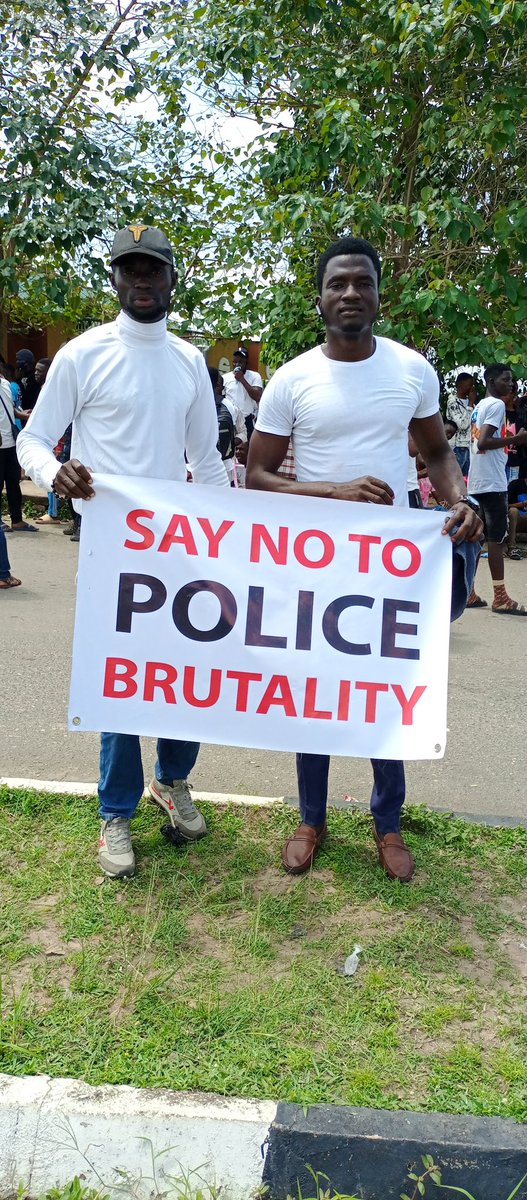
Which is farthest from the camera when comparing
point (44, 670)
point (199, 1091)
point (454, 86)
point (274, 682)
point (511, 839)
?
point (454, 86)

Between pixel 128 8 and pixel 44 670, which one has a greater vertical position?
pixel 128 8

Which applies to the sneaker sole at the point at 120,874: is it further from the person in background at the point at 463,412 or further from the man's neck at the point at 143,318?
the person in background at the point at 463,412

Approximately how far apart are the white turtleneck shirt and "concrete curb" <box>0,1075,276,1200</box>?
5.88 feet

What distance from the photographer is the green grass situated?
246cm

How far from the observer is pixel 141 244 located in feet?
10.3

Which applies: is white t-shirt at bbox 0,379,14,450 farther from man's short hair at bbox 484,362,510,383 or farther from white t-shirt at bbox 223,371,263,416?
man's short hair at bbox 484,362,510,383

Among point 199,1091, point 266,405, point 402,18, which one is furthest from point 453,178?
point 199,1091

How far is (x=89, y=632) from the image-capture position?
3182 millimetres

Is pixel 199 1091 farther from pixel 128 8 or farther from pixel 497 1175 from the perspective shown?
pixel 128 8

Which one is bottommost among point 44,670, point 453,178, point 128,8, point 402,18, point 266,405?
point 44,670

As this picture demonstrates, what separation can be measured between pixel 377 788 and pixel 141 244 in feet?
6.58

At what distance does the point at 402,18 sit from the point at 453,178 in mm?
2573

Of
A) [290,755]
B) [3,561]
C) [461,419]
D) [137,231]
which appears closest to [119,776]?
[290,755]

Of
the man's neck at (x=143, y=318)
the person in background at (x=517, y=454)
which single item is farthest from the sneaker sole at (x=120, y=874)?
the person in background at (x=517, y=454)
